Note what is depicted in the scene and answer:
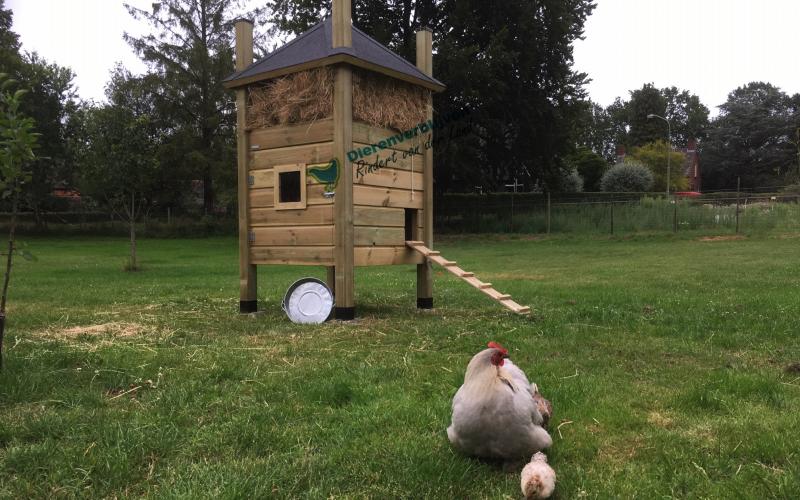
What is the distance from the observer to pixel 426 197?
8516 millimetres

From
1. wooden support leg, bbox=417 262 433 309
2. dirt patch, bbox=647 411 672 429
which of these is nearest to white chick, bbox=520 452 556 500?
dirt patch, bbox=647 411 672 429

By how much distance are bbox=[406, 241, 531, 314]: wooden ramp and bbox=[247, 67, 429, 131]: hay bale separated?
63.1 inches

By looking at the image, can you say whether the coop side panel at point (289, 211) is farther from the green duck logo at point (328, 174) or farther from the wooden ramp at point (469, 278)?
the wooden ramp at point (469, 278)

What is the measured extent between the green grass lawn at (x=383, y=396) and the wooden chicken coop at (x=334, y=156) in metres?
0.85

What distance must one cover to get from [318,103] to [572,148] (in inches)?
954

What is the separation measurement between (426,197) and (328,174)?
70.9 inches

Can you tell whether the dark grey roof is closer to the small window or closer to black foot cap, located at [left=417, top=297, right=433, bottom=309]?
the small window

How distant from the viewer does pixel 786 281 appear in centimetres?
954

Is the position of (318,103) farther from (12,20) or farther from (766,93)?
(766,93)

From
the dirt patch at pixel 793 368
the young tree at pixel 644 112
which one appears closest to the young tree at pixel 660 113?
the young tree at pixel 644 112

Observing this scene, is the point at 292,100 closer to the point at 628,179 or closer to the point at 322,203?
the point at 322,203

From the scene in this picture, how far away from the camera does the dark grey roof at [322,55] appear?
7.25 metres

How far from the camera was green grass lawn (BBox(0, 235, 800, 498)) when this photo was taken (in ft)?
8.71

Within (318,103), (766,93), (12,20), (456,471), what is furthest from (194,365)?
(766,93)
